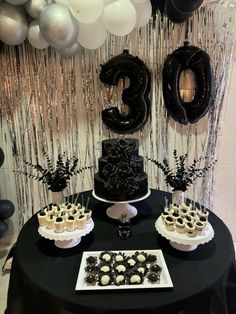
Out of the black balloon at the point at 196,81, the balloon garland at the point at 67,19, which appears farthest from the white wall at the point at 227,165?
the balloon garland at the point at 67,19

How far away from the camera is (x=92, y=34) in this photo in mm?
1673

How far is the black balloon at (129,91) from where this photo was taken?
6.29 feet

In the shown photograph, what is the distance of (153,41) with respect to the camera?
198 cm

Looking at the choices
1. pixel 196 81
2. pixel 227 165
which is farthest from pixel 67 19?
pixel 227 165

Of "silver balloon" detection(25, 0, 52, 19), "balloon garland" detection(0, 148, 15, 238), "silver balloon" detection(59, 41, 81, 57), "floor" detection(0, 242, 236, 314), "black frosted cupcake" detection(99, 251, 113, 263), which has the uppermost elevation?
"silver balloon" detection(25, 0, 52, 19)

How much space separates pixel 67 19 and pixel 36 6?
0.22 metres

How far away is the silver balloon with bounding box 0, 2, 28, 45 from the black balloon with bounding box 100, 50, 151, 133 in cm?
57

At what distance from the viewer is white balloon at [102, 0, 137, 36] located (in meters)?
1.52

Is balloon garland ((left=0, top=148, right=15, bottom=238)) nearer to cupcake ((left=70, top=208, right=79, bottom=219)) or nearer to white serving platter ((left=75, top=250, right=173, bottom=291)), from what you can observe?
cupcake ((left=70, top=208, right=79, bottom=219))

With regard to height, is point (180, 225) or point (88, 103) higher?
point (88, 103)

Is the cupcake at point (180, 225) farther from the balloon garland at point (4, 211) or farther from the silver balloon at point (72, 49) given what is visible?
the balloon garland at point (4, 211)

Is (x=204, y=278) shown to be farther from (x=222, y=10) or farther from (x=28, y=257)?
(x=222, y=10)

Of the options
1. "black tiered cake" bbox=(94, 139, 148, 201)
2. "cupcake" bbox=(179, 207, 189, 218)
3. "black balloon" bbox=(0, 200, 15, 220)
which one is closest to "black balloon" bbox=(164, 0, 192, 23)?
"black tiered cake" bbox=(94, 139, 148, 201)

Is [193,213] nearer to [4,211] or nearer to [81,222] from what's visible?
[81,222]
